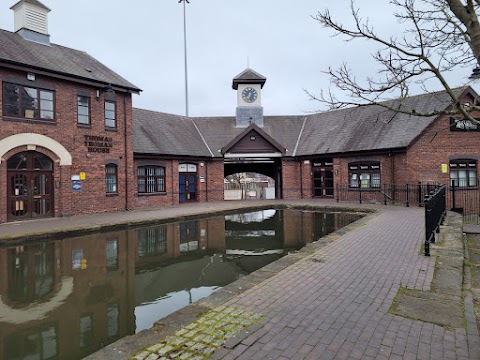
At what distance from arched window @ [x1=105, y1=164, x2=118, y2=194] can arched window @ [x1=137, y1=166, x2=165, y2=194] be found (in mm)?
1899

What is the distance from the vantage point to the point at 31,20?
15.6 meters

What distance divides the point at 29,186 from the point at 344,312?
13.5 m

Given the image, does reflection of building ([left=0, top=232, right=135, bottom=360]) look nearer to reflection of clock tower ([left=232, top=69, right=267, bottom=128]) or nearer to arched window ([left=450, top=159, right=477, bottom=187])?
arched window ([left=450, top=159, right=477, bottom=187])

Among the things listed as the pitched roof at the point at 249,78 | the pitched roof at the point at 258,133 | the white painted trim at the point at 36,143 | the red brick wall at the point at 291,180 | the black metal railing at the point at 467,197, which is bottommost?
the black metal railing at the point at 467,197

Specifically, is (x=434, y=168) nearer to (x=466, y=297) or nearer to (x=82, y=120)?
(x=466, y=297)

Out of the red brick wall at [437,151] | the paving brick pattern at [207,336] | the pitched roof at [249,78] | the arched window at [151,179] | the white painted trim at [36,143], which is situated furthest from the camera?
the pitched roof at [249,78]

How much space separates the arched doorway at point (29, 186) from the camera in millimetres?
12742

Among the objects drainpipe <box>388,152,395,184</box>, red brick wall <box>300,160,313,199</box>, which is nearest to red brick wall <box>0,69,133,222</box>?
red brick wall <box>300,160,313,199</box>

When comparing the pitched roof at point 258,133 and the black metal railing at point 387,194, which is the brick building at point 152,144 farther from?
the black metal railing at point 387,194

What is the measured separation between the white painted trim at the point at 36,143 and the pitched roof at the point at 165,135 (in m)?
3.96

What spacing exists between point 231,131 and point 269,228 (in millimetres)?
12844

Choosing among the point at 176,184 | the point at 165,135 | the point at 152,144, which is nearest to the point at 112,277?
the point at 152,144

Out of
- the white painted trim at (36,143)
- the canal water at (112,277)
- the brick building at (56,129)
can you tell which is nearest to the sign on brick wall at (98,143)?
the brick building at (56,129)

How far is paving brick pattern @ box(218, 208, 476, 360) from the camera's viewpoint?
119 inches
